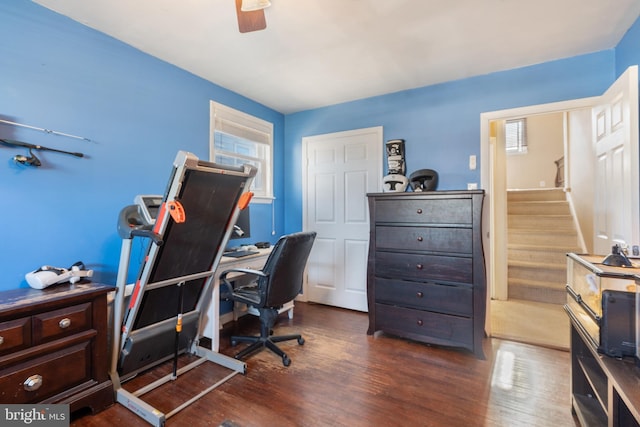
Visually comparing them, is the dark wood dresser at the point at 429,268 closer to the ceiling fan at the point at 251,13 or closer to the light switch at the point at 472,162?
the light switch at the point at 472,162

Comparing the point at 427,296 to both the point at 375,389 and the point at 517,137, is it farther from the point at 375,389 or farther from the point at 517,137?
the point at 517,137

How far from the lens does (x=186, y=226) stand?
1.76 metres

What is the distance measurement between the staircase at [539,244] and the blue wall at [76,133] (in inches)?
177

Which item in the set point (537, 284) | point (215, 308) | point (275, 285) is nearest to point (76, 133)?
point (215, 308)

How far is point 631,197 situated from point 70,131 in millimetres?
3644

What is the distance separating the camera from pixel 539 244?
446cm

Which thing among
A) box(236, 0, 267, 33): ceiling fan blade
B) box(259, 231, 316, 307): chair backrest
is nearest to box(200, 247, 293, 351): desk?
box(259, 231, 316, 307): chair backrest

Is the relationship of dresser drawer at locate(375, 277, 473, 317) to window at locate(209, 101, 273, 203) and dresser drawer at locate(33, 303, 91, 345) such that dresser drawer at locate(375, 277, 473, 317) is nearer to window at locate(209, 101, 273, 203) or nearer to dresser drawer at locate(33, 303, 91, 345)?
window at locate(209, 101, 273, 203)

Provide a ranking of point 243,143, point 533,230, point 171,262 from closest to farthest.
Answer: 1. point 171,262
2. point 243,143
3. point 533,230

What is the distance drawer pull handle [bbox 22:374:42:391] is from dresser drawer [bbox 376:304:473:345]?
234 cm

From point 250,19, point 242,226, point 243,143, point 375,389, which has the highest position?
point 250,19

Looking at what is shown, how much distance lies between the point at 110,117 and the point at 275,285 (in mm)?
1761

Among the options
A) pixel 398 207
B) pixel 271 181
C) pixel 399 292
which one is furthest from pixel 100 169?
pixel 399 292

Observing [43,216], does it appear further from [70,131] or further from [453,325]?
[453,325]
